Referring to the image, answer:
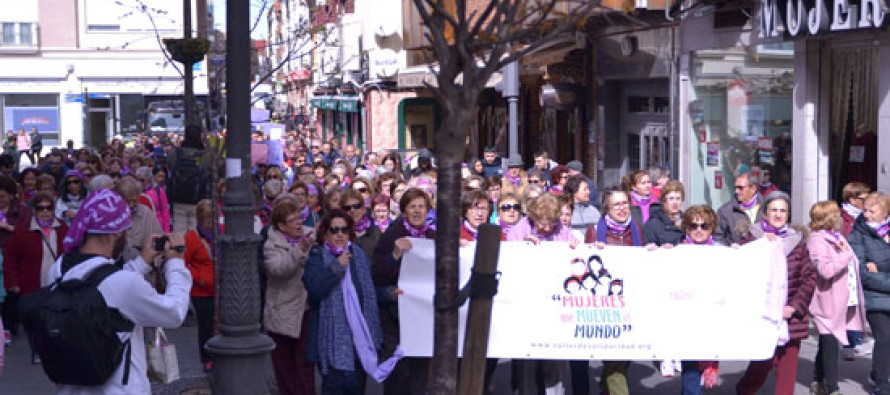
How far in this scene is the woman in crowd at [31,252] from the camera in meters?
11.5

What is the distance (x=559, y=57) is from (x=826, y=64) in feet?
26.4

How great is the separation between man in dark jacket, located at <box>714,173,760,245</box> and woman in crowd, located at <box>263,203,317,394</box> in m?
3.11

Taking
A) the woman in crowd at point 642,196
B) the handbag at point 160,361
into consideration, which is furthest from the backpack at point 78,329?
the woman in crowd at point 642,196

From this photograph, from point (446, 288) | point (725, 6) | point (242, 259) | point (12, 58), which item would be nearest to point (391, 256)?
point (242, 259)

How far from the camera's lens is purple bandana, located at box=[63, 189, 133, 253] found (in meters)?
5.44

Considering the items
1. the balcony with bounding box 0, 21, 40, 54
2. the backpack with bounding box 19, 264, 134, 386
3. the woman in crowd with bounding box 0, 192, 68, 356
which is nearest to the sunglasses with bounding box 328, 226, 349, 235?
the backpack with bounding box 19, 264, 134, 386

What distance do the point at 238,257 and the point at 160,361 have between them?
940 millimetres

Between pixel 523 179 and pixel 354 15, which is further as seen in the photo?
pixel 354 15

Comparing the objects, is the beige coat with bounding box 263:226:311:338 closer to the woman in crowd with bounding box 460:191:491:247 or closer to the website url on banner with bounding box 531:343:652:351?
the woman in crowd with bounding box 460:191:491:247

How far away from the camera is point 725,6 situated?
16.8 m

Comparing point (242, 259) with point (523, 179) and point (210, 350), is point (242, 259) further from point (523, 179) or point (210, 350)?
point (523, 179)

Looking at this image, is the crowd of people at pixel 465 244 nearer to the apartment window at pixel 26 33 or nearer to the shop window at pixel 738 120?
the shop window at pixel 738 120

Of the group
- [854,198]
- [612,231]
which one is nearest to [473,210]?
[612,231]

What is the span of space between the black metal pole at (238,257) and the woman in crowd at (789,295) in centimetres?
351
